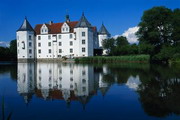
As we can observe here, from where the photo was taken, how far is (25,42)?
53.0m

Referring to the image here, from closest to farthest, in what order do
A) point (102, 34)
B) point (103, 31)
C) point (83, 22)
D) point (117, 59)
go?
1. point (117, 59)
2. point (83, 22)
3. point (102, 34)
4. point (103, 31)

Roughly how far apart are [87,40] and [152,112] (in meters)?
43.8

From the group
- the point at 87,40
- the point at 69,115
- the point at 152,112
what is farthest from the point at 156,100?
the point at 87,40

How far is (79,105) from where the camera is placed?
6.64 m

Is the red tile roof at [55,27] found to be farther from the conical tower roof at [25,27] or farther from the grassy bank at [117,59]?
the grassy bank at [117,59]

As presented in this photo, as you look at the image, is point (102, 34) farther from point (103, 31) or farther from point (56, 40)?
point (56, 40)

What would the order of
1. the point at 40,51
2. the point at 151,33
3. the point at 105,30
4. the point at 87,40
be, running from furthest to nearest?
the point at 105,30 → the point at 40,51 → the point at 87,40 → the point at 151,33

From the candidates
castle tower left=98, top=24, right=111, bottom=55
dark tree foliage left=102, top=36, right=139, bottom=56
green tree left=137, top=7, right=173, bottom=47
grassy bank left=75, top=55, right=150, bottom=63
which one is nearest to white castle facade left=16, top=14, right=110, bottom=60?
castle tower left=98, top=24, right=111, bottom=55

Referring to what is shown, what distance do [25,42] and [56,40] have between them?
8.02 m

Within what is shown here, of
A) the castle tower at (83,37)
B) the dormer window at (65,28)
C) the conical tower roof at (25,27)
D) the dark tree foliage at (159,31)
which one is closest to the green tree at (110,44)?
the castle tower at (83,37)

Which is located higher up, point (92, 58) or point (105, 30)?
point (105, 30)

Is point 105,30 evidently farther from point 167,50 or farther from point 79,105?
point 79,105

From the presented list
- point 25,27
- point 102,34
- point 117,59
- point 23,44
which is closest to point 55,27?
point 25,27

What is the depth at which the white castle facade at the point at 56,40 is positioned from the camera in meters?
49.3
